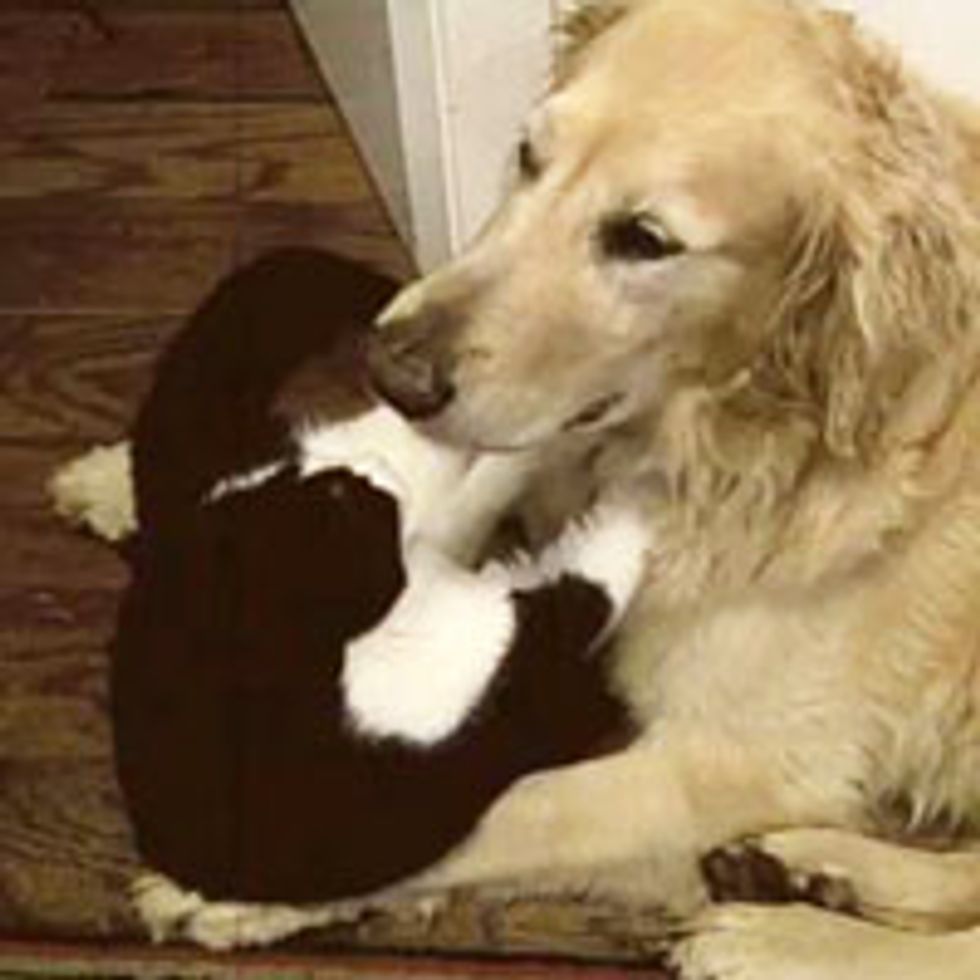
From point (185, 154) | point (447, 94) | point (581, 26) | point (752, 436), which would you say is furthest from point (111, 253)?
point (752, 436)

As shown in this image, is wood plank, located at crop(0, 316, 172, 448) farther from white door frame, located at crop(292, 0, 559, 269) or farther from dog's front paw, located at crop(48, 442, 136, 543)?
white door frame, located at crop(292, 0, 559, 269)

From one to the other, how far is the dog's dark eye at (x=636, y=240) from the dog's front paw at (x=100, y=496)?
2.39ft

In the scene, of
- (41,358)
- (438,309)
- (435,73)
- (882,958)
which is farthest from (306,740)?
(41,358)

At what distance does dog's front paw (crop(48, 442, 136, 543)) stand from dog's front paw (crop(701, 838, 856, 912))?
66cm

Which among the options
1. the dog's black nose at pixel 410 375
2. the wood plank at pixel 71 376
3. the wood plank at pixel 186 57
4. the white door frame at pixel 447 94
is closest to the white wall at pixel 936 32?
the white door frame at pixel 447 94

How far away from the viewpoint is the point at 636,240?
54.6 inches

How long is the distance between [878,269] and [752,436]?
0.53 feet

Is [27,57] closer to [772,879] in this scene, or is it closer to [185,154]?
[185,154]

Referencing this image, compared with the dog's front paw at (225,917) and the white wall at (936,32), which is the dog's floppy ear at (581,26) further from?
the dog's front paw at (225,917)

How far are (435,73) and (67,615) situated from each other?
0.60 meters

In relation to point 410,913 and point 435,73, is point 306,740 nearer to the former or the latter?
point 410,913

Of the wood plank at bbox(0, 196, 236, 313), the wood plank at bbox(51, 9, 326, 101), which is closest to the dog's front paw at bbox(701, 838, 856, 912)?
the wood plank at bbox(0, 196, 236, 313)

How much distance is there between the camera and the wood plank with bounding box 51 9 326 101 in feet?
8.58

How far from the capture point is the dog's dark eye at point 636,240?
1.38 metres
